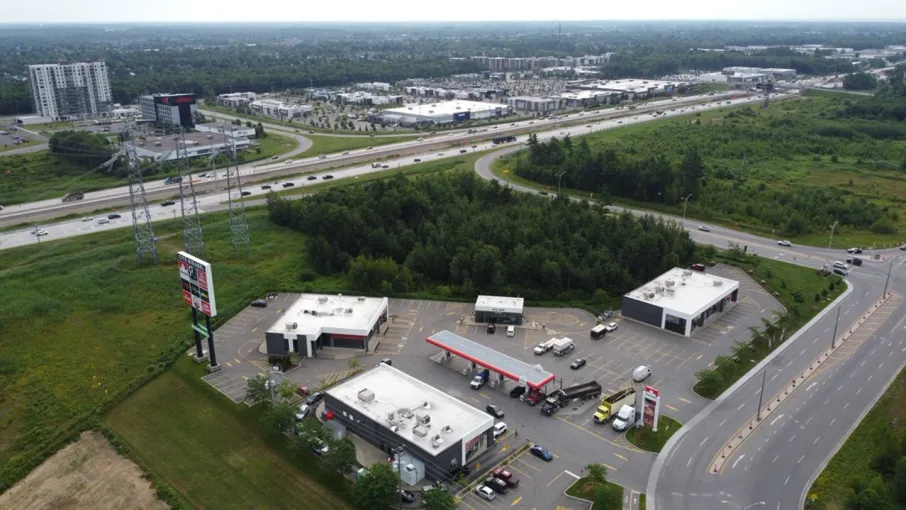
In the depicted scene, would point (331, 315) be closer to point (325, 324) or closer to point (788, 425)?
point (325, 324)

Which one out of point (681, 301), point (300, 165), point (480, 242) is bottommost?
point (681, 301)

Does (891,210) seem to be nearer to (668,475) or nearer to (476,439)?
(668,475)

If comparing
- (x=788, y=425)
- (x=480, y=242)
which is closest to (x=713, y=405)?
(x=788, y=425)

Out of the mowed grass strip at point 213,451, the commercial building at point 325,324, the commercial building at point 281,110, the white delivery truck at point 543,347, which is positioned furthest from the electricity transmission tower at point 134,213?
the commercial building at point 281,110

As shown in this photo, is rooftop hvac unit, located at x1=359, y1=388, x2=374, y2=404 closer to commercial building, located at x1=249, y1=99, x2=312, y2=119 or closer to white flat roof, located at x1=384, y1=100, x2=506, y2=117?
white flat roof, located at x1=384, y1=100, x2=506, y2=117

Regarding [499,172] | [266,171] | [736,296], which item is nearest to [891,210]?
[736,296]

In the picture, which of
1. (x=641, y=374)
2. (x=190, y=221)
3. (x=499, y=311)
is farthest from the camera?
(x=190, y=221)

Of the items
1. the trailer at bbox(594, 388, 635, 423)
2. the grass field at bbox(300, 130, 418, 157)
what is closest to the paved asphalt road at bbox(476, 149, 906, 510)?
the trailer at bbox(594, 388, 635, 423)
